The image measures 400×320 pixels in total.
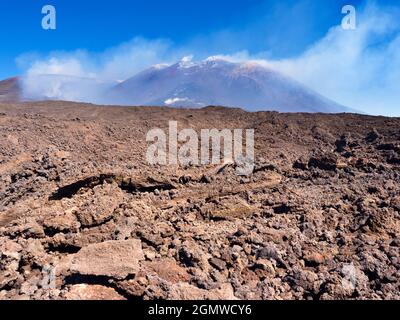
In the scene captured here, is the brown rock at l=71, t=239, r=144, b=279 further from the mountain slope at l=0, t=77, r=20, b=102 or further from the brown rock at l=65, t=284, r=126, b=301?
the mountain slope at l=0, t=77, r=20, b=102

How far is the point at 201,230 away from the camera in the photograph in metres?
6.20

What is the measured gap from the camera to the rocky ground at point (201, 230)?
477cm

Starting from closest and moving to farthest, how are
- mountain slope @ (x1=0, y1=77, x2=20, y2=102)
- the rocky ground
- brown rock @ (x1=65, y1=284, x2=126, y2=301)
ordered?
brown rock @ (x1=65, y1=284, x2=126, y2=301) → the rocky ground → mountain slope @ (x1=0, y1=77, x2=20, y2=102)

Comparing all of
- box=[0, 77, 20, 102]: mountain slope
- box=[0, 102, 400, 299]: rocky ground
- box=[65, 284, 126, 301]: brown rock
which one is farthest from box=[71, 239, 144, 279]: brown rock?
box=[0, 77, 20, 102]: mountain slope

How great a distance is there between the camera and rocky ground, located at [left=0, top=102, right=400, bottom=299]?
4770 millimetres

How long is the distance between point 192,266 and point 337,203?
3.63 meters

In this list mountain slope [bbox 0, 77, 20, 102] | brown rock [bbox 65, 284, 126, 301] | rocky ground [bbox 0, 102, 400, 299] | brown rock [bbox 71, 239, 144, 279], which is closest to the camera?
brown rock [bbox 65, 284, 126, 301]

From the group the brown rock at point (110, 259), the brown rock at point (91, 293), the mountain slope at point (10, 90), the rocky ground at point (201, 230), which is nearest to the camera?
the brown rock at point (91, 293)

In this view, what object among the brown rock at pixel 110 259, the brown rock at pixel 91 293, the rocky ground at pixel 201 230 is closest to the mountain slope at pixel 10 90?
the rocky ground at pixel 201 230

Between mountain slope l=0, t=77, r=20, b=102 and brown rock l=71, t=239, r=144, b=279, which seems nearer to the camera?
brown rock l=71, t=239, r=144, b=279

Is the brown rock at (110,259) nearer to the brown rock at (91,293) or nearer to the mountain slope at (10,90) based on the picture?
the brown rock at (91,293)

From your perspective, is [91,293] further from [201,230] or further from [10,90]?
[10,90]

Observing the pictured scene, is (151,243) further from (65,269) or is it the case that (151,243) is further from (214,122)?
(214,122)

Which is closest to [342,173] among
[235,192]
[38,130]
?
[235,192]
